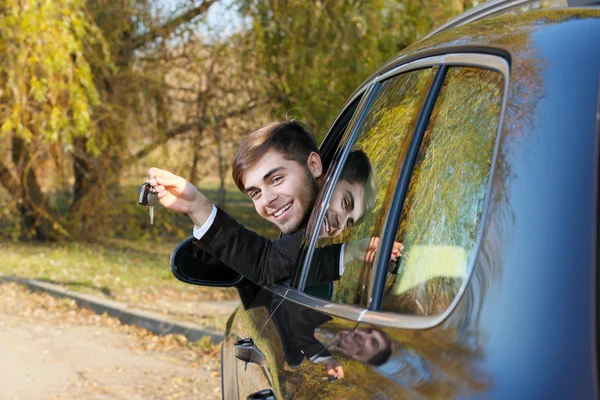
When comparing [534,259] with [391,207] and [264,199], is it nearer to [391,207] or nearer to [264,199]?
[391,207]

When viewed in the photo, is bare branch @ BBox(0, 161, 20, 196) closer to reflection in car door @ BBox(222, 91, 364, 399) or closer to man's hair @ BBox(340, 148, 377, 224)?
reflection in car door @ BBox(222, 91, 364, 399)

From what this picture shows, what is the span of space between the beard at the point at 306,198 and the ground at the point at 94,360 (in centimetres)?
371

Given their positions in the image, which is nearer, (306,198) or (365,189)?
(365,189)

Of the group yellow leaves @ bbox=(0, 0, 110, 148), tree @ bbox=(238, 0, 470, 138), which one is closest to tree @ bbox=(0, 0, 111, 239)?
yellow leaves @ bbox=(0, 0, 110, 148)

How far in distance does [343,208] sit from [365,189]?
5.6 inches

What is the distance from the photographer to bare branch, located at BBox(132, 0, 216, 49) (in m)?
14.0

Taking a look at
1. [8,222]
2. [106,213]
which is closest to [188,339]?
[106,213]

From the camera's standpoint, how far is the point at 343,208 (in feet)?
7.59

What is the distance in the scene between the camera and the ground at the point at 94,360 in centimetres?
645

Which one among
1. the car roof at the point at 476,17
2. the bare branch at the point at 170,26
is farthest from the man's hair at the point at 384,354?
the bare branch at the point at 170,26

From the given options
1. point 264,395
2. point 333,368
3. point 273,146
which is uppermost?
point 273,146

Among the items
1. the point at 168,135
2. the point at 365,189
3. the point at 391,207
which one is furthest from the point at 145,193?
the point at 168,135

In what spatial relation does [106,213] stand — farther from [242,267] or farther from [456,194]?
[456,194]

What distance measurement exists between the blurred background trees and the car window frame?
830 centimetres
